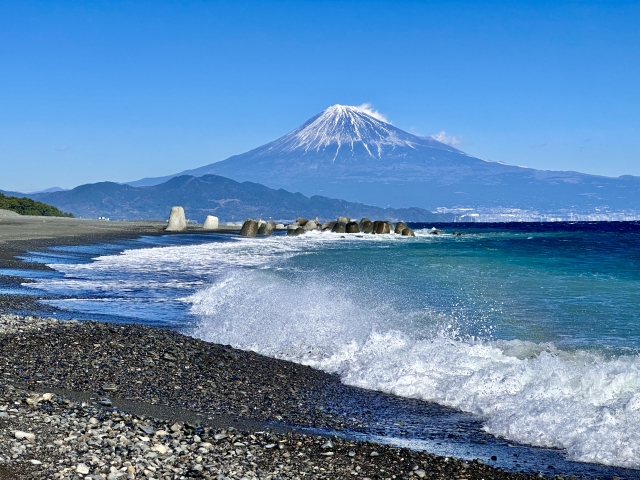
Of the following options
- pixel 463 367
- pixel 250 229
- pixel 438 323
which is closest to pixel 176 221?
pixel 250 229

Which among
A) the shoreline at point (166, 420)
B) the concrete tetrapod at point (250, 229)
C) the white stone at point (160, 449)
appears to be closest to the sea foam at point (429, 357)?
the shoreline at point (166, 420)

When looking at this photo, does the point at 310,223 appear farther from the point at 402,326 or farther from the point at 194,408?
the point at 194,408

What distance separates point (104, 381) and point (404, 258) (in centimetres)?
3039

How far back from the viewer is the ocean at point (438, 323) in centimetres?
831

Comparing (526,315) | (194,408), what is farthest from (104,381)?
(526,315)

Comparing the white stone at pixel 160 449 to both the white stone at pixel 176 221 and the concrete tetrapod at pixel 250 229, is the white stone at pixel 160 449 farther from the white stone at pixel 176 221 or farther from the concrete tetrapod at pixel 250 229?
the white stone at pixel 176 221

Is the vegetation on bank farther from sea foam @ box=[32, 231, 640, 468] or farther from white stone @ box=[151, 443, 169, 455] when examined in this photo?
white stone @ box=[151, 443, 169, 455]

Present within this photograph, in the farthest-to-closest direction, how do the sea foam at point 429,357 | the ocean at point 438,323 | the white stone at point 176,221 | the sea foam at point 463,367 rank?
the white stone at point 176,221 < the ocean at point 438,323 < the sea foam at point 429,357 < the sea foam at point 463,367

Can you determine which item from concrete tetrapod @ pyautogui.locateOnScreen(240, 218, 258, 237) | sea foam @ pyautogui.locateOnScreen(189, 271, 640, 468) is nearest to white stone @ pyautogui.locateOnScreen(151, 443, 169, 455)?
sea foam @ pyautogui.locateOnScreen(189, 271, 640, 468)

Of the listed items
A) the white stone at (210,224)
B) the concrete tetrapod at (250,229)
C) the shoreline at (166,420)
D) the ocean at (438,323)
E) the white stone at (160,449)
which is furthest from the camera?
the white stone at (210,224)

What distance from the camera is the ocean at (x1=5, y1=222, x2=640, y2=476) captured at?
8309 mm

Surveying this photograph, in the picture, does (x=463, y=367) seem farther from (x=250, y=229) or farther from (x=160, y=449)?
(x=250, y=229)

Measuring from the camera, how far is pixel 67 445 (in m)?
5.93

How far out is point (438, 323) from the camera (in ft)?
49.6
